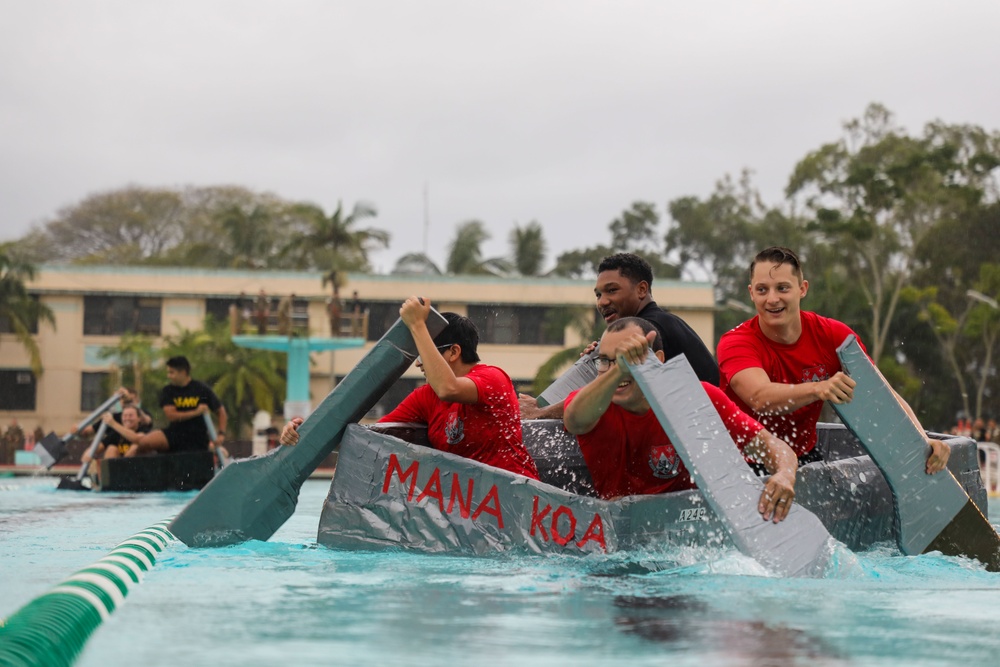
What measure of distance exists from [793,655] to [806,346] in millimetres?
2749

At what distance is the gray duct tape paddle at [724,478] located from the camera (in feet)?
15.0

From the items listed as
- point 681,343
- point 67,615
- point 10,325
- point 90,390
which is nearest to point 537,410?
point 681,343

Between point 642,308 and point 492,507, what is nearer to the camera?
point 492,507

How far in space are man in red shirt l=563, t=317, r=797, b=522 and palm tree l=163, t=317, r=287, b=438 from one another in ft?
103

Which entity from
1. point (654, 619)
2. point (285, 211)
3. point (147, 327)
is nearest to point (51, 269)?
point (147, 327)

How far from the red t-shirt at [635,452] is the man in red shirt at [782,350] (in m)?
0.35

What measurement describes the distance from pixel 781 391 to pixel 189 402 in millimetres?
8427

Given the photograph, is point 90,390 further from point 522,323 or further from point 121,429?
point 121,429

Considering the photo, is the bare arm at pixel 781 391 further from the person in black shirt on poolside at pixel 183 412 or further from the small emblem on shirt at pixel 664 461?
the person in black shirt on poolside at pixel 183 412

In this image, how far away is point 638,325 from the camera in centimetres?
493

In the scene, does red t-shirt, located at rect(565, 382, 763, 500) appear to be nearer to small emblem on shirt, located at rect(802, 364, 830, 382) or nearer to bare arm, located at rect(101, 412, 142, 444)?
small emblem on shirt, located at rect(802, 364, 830, 382)

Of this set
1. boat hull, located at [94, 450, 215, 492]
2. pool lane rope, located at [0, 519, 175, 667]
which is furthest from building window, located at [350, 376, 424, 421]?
pool lane rope, located at [0, 519, 175, 667]

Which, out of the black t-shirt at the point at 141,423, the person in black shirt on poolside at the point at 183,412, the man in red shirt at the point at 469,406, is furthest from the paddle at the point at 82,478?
the man in red shirt at the point at 469,406

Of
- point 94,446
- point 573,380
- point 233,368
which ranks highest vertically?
point 573,380
